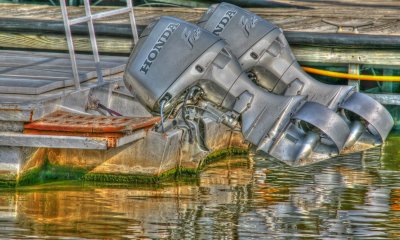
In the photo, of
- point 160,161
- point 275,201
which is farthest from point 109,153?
point 275,201

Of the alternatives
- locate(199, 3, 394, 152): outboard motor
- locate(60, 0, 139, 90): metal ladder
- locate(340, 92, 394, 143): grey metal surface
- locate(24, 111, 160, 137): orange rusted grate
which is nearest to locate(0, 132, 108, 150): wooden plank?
locate(24, 111, 160, 137): orange rusted grate

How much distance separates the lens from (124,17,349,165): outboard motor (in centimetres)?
1118

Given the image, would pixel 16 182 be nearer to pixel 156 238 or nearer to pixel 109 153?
pixel 109 153

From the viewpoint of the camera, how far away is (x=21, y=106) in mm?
10648

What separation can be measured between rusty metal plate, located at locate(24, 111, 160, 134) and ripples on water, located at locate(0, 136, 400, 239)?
1.45 feet

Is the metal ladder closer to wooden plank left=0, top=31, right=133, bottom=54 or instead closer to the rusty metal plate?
the rusty metal plate

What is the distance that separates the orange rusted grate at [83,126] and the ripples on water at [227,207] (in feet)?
1.44

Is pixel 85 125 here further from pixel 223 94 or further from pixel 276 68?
pixel 276 68

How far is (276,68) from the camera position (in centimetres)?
1220

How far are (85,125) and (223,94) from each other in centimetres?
124

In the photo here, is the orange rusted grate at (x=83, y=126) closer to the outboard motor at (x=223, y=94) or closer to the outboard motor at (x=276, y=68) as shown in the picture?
the outboard motor at (x=223, y=94)

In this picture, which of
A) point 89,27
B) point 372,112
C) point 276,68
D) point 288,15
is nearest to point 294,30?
point 288,15

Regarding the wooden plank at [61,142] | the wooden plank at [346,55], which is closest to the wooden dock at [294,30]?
the wooden plank at [346,55]

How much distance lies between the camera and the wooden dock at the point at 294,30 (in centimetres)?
1402
